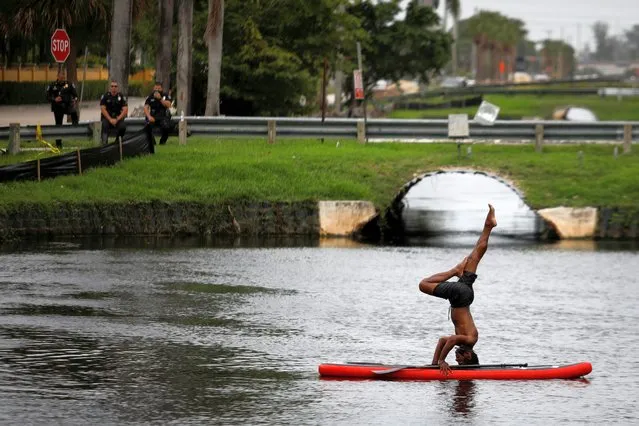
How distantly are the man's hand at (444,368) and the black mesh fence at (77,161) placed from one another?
15763 millimetres

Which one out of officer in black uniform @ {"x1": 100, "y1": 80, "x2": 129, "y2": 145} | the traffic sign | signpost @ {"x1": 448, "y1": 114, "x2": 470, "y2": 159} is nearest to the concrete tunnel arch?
signpost @ {"x1": 448, "y1": 114, "x2": 470, "y2": 159}

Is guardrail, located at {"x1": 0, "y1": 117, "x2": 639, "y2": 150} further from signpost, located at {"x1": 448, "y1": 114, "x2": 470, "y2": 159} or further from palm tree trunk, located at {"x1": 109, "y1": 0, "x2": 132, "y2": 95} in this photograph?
palm tree trunk, located at {"x1": 109, "y1": 0, "x2": 132, "y2": 95}

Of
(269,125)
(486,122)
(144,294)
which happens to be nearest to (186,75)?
(269,125)

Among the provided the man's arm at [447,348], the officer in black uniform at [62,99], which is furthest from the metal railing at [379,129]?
the man's arm at [447,348]

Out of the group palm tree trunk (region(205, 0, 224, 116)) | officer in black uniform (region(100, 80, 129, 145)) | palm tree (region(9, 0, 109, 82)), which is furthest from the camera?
palm tree (region(9, 0, 109, 82))

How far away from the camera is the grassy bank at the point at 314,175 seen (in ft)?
94.9

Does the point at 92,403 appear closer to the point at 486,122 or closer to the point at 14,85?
the point at 486,122

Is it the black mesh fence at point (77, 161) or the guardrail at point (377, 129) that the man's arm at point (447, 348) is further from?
the guardrail at point (377, 129)

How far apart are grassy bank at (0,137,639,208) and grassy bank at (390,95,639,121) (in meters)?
48.7

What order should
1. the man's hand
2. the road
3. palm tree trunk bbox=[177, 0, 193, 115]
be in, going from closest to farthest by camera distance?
1. the man's hand
2. palm tree trunk bbox=[177, 0, 193, 115]
3. the road

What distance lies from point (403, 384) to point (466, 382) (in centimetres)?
66

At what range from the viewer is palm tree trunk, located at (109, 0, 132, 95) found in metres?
35.4

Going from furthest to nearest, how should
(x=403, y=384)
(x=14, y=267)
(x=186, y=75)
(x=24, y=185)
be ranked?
(x=186, y=75), (x=24, y=185), (x=14, y=267), (x=403, y=384)

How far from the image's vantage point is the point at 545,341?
17.7 metres
